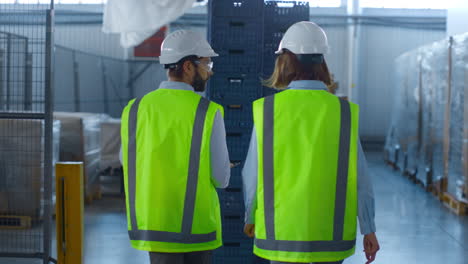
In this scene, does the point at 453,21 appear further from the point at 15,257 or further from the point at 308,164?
the point at 308,164

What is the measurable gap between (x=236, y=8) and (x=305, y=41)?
6.07 feet

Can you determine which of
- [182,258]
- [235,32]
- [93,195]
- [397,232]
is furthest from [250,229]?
[93,195]

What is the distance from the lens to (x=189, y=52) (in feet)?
10.6

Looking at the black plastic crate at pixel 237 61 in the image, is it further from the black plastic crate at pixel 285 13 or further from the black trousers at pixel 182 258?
the black trousers at pixel 182 258

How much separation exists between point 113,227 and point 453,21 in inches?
248

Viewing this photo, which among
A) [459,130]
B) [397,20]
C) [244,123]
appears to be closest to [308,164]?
[244,123]

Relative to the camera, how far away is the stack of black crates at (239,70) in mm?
4711

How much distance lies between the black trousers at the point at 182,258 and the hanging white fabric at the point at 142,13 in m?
3.54

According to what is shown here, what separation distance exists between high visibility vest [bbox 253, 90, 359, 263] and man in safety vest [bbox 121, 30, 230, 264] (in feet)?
1.06

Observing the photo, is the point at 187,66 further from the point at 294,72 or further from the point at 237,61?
the point at 237,61

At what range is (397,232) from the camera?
804 centimetres

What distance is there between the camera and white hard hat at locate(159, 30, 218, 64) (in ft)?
10.6

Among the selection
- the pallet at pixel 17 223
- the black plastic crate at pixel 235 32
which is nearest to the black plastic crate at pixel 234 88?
the black plastic crate at pixel 235 32

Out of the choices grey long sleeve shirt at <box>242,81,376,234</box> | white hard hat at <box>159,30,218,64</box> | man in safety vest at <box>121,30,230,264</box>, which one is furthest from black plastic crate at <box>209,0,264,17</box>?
grey long sleeve shirt at <box>242,81,376,234</box>
